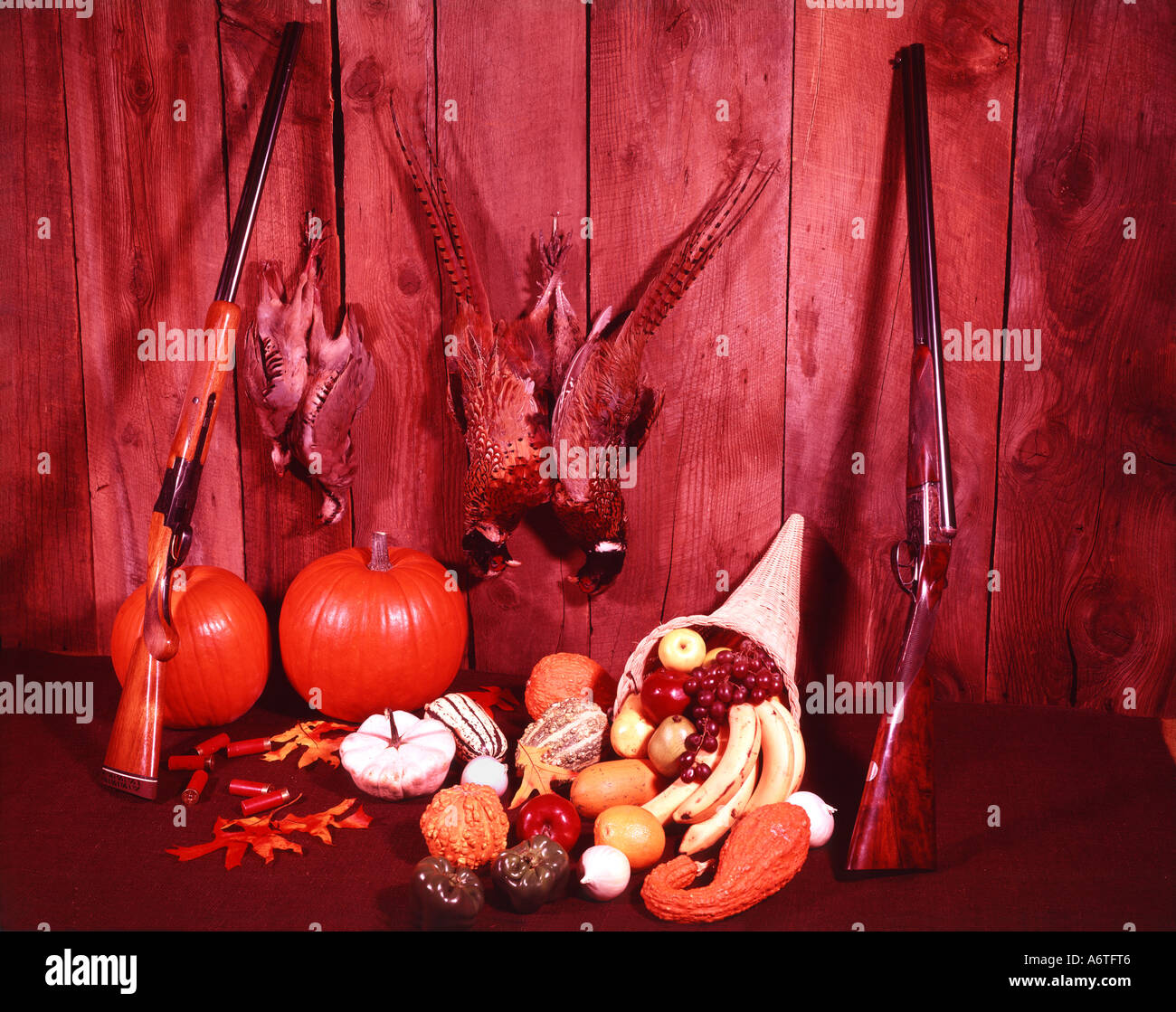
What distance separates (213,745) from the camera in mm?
1580

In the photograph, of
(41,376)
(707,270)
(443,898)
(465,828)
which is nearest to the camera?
(443,898)

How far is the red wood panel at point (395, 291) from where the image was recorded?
1694 millimetres

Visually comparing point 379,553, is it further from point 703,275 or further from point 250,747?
point 703,275

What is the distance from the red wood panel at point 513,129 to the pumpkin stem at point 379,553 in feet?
1.68

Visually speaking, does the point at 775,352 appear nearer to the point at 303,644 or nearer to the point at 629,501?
the point at 629,501

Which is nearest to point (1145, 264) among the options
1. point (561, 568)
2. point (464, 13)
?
point (561, 568)

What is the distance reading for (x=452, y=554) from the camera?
1.86 meters

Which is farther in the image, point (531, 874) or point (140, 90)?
point (140, 90)

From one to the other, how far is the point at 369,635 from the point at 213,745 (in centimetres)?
34

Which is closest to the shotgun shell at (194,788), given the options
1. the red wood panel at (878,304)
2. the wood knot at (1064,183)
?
the red wood panel at (878,304)

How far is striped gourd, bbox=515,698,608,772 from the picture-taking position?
1.46 m

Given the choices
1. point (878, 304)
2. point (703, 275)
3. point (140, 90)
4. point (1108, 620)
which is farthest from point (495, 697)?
point (140, 90)

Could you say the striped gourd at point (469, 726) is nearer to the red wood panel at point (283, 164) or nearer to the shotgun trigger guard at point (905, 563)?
the red wood panel at point (283, 164)

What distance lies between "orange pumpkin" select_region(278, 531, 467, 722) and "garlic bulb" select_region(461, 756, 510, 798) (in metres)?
0.27
